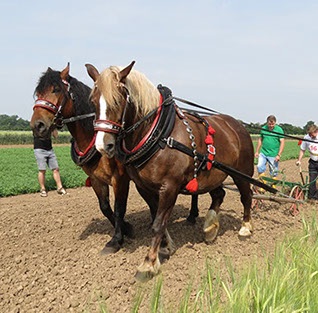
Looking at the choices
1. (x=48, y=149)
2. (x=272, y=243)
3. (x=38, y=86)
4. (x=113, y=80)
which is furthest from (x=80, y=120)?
(x=48, y=149)

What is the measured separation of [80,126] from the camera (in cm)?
350

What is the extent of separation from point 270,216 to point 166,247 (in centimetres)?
255

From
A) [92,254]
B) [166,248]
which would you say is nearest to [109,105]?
[166,248]

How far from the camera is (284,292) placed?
2213 millimetres

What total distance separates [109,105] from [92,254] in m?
1.98

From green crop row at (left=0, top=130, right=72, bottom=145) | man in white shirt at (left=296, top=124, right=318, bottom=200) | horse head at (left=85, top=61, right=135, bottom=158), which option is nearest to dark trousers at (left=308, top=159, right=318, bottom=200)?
man in white shirt at (left=296, top=124, right=318, bottom=200)

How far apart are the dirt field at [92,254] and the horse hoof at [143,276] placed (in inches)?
2.1

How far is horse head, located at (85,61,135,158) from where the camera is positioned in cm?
255

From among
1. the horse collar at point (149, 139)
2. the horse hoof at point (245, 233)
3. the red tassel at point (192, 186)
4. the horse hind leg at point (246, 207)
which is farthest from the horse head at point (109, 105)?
the horse hoof at point (245, 233)

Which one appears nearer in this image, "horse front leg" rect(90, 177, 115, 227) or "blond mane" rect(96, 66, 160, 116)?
"blond mane" rect(96, 66, 160, 116)

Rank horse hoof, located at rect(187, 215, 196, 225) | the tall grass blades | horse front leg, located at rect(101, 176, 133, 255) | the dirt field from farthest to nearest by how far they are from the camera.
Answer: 1. horse hoof, located at rect(187, 215, 196, 225)
2. horse front leg, located at rect(101, 176, 133, 255)
3. the dirt field
4. the tall grass blades

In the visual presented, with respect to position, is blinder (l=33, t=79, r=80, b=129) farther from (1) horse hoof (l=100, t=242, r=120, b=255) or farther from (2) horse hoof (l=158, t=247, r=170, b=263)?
(2) horse hoof (l=158, t=247, r=170, b=263)

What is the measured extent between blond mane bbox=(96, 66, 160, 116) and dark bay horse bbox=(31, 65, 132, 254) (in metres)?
0.72

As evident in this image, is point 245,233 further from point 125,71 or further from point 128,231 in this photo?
point 125,71
